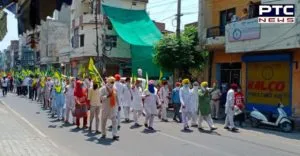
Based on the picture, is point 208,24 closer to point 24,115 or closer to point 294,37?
point 294,37

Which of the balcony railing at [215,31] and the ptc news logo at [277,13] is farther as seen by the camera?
the balcony railing at [215,31]

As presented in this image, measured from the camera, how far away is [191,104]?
1580 cm

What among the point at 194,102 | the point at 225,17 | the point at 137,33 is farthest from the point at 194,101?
the point at 137,33

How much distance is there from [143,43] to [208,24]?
9144mm

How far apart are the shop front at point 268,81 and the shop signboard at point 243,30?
1128 millimetres

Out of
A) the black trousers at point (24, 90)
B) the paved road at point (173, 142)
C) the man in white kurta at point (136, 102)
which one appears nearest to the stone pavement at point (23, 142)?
the paved road at point (173, 142)

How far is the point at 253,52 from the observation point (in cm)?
2105

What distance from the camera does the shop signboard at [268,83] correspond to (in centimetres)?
1978

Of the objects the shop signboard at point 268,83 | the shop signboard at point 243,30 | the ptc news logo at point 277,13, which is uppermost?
the ptc news logo at point 277,13

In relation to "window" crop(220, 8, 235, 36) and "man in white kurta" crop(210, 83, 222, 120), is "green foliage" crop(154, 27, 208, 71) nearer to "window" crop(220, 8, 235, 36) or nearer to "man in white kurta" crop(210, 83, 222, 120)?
"window" crop(220, 8, 235, 36)

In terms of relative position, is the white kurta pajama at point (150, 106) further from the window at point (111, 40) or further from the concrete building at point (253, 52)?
the window at point (111, 40)

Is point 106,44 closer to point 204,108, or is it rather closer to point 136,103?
point 136,103

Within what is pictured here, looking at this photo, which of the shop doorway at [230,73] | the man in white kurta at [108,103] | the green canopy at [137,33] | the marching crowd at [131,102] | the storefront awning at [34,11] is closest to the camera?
the storefront awning at [34,11]

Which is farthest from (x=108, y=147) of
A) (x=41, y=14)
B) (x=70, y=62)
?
(x=70, y=62)
